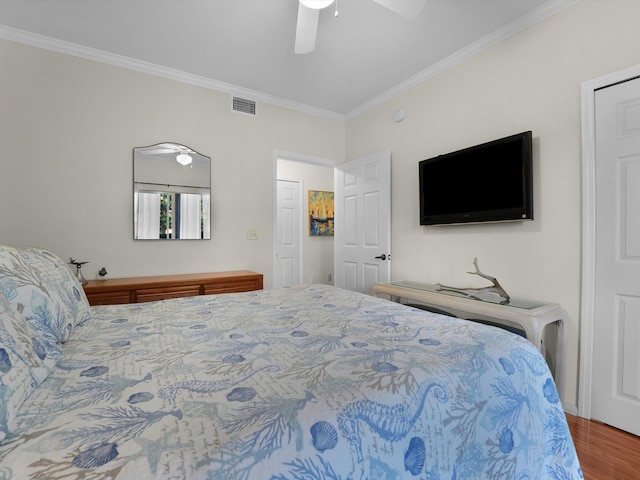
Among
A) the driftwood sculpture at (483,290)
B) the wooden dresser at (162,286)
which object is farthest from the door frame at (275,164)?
the driftwood sculpture at (483,290)

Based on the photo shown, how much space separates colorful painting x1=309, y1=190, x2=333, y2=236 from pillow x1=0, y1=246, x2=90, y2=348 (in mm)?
4208

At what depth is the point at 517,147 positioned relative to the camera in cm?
224

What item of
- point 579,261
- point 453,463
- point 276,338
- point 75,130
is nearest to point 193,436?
point 276,338

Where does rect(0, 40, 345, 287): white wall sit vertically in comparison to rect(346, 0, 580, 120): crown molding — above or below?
below

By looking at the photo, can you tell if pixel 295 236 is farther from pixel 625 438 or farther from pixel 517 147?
pixel 625 438

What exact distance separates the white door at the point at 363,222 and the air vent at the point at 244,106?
4.26 ft

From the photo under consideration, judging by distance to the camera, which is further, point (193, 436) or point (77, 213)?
point (77, 213)

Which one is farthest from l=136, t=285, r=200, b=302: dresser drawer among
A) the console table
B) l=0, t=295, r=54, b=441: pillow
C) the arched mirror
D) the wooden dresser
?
the console table

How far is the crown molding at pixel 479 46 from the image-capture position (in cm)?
212

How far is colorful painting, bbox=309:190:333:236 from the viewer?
17.8ft

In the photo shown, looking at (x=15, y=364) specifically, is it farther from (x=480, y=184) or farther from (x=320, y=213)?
(x=320, y=213)

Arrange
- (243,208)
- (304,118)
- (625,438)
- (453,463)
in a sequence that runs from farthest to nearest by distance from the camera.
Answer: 1. (304,118)
2. (243,208)
3. (625,438)
4. (453,463)

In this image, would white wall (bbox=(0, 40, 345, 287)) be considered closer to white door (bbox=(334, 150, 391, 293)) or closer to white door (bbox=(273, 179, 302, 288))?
white door (bbox=(334, 150, 391, 293))

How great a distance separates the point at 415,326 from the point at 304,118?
330 cm
